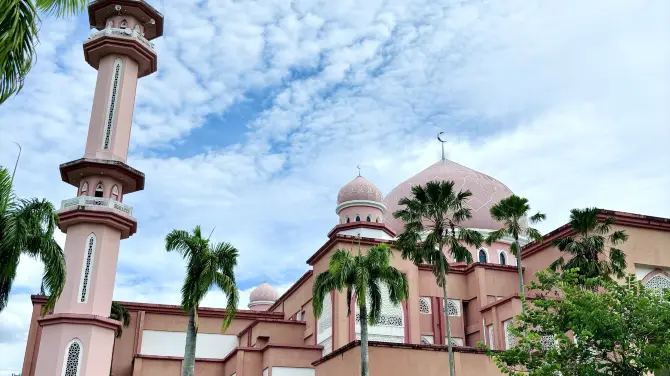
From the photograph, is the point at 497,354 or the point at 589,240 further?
the point at 589,240

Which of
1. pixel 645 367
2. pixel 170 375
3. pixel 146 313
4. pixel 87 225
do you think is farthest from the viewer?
pixel 146 313

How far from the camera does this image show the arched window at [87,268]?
92.0 ft

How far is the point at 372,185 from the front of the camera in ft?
150

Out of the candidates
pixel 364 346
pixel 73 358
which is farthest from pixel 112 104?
pixel 364 346

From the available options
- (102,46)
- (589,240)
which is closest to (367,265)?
(589,240)

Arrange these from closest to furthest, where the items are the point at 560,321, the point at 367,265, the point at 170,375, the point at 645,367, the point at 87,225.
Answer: the point at 645,367 → the point at 560,321 → the point at 367,265 → the point at 87,225 → the point at 170,375

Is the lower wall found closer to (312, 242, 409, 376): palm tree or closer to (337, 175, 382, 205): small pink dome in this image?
(312, 242, 409, 376): palm tree

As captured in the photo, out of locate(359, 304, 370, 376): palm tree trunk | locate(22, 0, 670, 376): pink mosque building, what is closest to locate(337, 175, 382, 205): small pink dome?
locate(22, 0, 670, 376): pink mosque building

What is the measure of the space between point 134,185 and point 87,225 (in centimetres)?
331

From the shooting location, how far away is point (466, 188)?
45.2 meters

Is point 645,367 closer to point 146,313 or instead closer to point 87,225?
point 87,225

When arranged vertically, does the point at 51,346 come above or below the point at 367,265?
below

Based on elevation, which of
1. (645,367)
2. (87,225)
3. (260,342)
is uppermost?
(87,225)

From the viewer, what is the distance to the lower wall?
24672 millimetres
